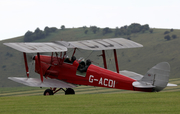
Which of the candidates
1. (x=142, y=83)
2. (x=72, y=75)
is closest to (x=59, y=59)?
(x=72, y=75)

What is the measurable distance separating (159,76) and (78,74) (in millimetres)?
4740

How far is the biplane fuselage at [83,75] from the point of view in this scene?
1802 centimetres

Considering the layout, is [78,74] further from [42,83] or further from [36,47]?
[36,47]

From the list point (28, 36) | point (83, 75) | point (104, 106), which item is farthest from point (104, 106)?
point (28, 36)

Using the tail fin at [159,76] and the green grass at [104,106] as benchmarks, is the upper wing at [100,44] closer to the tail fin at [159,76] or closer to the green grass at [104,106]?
the tail fin at [159,76]

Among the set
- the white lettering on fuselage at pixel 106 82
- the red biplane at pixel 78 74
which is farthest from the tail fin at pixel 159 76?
the white lettering on fuselage at pixel 106 82

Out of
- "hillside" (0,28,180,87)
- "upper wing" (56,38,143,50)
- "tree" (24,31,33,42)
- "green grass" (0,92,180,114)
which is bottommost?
"hillside" (0,28,180,87)

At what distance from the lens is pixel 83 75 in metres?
18.9

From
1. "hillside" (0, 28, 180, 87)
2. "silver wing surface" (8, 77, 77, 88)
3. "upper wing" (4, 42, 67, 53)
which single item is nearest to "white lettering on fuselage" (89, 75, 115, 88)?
"silver wing surface" (8, 77, 77, 88)

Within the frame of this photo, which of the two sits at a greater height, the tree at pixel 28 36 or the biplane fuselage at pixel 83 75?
the biplane fuselage at pixel 83 75

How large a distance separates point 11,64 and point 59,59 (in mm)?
104192

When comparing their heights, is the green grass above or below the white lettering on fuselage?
above

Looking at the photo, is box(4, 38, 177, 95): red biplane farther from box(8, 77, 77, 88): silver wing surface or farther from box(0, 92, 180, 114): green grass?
box(0, 92, 180, 114): green grass

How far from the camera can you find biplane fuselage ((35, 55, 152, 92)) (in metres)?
18.0
